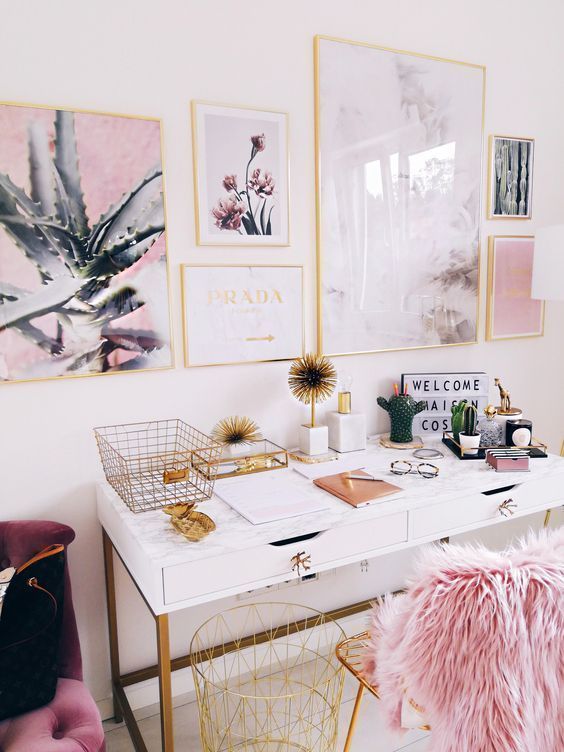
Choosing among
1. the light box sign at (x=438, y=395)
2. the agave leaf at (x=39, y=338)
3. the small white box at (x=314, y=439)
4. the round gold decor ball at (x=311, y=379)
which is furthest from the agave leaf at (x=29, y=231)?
the light box sign at (x=438, y=395)

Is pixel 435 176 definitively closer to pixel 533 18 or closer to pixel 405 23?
pixel 405 23

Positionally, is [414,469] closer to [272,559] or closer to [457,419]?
[457,419]

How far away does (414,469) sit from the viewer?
1.91 meters

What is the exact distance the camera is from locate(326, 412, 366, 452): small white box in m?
2.08

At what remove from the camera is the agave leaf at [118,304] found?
180cm

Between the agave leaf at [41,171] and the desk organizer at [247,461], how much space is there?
85cm

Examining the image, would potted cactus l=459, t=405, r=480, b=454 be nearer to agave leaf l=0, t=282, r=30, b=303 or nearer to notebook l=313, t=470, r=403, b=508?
notebook l=313, t=470, r=403, b=508

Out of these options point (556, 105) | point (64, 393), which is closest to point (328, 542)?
point (64, 393)

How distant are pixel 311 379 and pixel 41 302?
837 mm

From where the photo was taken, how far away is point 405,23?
2145 millimetres

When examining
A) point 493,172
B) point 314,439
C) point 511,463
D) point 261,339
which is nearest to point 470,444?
point 511,463

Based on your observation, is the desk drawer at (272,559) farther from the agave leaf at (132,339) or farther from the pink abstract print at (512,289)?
the pink abstract print at (512,289)

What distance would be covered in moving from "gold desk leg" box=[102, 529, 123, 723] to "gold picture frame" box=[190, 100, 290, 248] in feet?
3.17

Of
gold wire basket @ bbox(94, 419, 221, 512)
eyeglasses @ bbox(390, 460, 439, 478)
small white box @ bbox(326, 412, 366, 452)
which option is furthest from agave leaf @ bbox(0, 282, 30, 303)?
eyeglasses @ bbox(390, 460, 439, 478)
